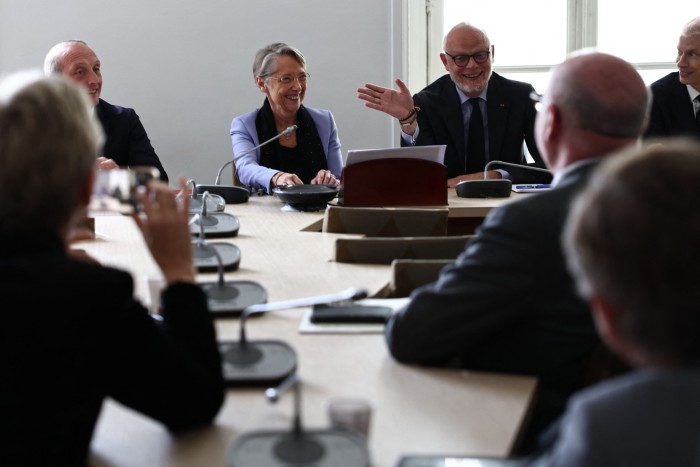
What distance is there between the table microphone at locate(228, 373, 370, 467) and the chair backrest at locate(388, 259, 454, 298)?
3.39 feet

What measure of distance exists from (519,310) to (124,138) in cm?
325

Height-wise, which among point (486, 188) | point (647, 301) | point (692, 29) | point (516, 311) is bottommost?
point (486, 188)

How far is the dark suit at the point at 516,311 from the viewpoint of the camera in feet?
5.54

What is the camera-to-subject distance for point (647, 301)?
0.84 m

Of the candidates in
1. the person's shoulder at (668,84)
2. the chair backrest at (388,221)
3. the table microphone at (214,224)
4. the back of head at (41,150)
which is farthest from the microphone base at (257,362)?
the person's shoulder at (668,84)

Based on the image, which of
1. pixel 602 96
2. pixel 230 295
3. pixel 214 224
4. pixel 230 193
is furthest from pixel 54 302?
pixel 230 193

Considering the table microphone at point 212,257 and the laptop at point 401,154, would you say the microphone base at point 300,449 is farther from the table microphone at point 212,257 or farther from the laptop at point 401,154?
the laptop at point 401,154

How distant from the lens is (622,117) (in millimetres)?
1846

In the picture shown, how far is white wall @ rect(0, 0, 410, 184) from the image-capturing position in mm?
5383

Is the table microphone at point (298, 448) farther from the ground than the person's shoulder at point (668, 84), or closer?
closer

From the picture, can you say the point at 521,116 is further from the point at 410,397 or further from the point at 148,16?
the point at 410,397

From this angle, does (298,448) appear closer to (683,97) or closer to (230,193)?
(230,193)

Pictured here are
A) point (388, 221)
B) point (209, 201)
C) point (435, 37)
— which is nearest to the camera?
point (388, 221)

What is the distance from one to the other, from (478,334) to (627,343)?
2.74ft
